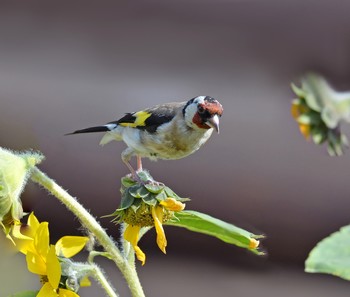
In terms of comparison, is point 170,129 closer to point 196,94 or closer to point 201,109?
point 201,109

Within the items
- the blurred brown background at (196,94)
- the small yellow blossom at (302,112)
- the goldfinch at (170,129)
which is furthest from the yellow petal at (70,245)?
the blurred brown background at (196,94)

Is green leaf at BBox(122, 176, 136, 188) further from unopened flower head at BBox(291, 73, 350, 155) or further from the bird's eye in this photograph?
unopened flower head at BBox(291, 73, 350, 155)

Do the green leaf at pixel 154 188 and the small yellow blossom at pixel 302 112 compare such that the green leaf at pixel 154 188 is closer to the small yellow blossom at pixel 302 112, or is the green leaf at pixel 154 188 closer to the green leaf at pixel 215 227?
the green leaf at pixel 215 227

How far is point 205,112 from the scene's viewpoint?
30.6 inches

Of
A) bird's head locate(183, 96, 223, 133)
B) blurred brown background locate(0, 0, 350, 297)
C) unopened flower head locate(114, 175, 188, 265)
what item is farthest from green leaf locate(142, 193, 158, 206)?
blurred brown background locate(0, 0, 350, 297)

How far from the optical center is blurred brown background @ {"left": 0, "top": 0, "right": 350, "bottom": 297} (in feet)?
6.20

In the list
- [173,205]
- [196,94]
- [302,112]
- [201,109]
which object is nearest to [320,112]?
[302,112]

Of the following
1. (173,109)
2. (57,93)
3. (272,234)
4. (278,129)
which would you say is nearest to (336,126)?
(173,109)

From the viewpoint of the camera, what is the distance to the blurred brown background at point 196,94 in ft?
6.20

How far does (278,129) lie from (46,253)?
1427 millimetres

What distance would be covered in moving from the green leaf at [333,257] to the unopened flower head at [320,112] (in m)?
0.06

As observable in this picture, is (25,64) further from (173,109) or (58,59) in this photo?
(173,109)

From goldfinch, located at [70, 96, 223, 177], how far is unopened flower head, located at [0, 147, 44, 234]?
0.16m

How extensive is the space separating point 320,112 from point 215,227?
0.23m
